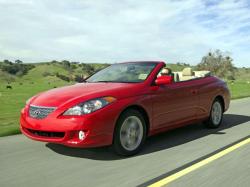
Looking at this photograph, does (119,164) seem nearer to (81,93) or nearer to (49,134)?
(49,134)

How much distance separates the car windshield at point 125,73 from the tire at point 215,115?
2.30 m

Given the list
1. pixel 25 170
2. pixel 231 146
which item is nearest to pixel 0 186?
pixel 25 170

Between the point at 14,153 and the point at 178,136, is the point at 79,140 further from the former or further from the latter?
the point at 178,136

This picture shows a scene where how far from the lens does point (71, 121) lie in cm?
570

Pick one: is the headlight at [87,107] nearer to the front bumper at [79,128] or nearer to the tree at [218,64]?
the front bumper at [79,128]

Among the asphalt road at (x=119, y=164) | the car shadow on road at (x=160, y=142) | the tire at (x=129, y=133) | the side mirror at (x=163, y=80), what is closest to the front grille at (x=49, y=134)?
the asphalt road at (x=119, y=164)

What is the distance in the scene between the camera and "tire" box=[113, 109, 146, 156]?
20.0ft

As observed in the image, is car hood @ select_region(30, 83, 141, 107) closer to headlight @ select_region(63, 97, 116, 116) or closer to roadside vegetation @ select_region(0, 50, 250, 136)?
headlight @ select_region(63, 97, 116, 116)

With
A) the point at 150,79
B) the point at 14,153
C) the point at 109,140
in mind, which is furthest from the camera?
the point at 150,79

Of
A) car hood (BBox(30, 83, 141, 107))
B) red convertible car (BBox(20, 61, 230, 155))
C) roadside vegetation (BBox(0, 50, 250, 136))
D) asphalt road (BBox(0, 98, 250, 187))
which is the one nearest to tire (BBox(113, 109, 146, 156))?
red convertible car (BBox(20, 61, 230, 155))

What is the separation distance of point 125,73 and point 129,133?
143 cm

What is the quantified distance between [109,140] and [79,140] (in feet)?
1.52

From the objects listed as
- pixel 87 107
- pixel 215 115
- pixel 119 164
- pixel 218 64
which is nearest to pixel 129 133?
pixel 119 164

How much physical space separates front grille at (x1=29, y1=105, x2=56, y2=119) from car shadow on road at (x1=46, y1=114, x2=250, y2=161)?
77 cm
